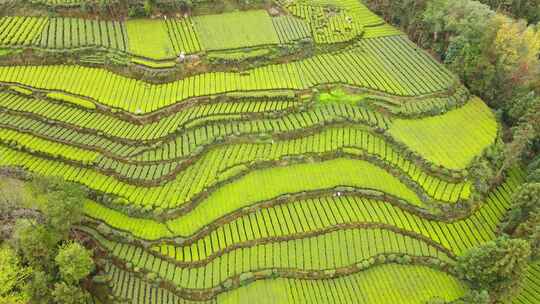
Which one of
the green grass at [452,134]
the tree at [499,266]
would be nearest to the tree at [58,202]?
the green grass at [452,134]

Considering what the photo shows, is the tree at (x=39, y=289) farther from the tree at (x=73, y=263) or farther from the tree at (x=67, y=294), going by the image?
the tree at (x=73, y=263)

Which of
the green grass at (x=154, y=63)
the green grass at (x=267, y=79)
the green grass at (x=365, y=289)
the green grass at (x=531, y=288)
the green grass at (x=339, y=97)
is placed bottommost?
the green grass at (x=531, y=288)

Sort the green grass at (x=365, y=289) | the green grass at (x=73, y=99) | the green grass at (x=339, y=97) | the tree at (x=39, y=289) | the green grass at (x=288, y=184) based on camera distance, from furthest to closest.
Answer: the green grass at (x=339, y=97) → the green grass at (x=73, y=99) → the green grass at (x=288, y=184) → the green grass at (x=365, y=289) → the tree at (x=39, y=289)

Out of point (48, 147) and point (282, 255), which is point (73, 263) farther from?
point (282, 255)

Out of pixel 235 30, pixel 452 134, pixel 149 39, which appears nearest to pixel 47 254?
pixel 149 39

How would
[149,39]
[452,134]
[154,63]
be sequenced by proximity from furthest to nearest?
[149,39] < [154,63] < [452,134]

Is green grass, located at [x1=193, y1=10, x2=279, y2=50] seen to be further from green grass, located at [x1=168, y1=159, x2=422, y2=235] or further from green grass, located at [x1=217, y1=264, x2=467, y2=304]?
green grass, located at [x1=217, y1=264, x2=467, y2=304]

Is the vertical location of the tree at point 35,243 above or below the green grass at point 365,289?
above
